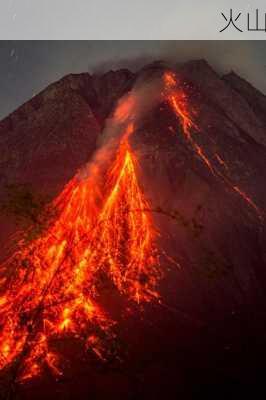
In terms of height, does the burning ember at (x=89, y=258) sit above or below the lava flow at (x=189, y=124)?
below

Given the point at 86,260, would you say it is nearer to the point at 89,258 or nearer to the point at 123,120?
the point at 89,258

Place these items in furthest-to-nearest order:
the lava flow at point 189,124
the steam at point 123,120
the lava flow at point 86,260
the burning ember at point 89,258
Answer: the lava flow at point 189,124, the steam at point 123,120, the lava flow at point 86,260, the burning ember at point 89,258

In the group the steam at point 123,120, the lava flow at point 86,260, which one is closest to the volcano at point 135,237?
the lava flow at point 86,260

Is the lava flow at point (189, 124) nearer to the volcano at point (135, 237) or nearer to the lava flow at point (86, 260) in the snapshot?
the volcano at point (135, 237)

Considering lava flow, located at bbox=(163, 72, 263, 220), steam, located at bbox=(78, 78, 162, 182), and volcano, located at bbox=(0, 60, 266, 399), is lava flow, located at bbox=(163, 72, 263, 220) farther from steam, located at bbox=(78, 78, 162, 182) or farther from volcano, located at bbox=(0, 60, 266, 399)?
steam, located at bbox=(78, 78, 162, 182)

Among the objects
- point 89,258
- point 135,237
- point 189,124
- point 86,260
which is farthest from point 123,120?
point 89,258

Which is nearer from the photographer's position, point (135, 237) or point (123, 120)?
point (135, 237)

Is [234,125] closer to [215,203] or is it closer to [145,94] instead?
[145,94]
